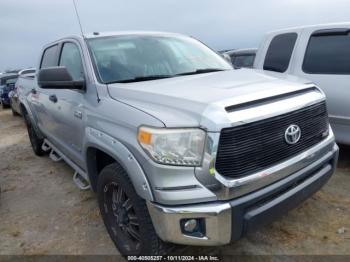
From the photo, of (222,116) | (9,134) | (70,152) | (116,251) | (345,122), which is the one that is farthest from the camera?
(9,134)

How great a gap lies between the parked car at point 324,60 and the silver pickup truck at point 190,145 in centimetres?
146

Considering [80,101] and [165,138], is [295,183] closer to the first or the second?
[165,138]

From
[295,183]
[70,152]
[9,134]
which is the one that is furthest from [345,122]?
[9,134]

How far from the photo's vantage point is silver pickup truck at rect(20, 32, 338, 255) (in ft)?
7.20

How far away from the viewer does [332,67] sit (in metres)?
4.40

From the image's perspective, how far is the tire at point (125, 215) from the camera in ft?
8.03

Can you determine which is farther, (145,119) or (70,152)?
(70,152)

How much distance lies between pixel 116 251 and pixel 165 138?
1408mm

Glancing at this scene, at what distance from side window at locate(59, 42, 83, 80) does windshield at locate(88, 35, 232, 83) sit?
0.24 m

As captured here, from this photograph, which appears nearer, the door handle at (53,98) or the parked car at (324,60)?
the door handle at (53,98)

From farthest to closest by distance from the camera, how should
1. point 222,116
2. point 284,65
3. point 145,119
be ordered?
point 284,65, point 145,119, point 222,116

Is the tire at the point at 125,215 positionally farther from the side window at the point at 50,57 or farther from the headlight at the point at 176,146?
the side window at the point at 50,57

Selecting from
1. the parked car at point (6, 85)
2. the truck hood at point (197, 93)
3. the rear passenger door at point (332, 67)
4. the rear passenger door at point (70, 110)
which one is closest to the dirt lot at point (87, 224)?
the rear passenger door at point (70, 110)

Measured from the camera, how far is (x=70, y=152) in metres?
3.90
